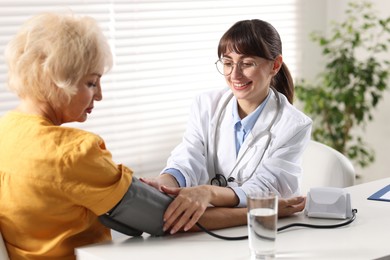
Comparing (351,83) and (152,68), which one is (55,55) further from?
(351,83)

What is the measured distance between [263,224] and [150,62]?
2020 millimetres

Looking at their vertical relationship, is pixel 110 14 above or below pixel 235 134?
above

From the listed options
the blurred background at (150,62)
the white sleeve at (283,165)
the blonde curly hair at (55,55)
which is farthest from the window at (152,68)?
the blonde curly hair at (55,55)

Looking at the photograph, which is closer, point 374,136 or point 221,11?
point 221,11

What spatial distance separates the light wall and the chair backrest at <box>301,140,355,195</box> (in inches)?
64.1

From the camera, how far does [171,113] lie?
3666 mm

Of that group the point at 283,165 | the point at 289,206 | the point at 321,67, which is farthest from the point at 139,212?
the point at 321,67

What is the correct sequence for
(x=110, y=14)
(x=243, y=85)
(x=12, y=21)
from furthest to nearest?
(x=110, y=14)
(x=12, y=21)
(x=243, y=85)

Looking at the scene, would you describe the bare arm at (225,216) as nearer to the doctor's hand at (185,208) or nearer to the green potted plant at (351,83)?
the doctor's hand at (185,208)

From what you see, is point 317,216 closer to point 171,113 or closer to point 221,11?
point 171,113

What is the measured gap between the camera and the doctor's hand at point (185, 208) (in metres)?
1.82

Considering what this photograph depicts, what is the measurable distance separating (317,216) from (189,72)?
1.84 m

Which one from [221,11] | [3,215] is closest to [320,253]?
[3,215]

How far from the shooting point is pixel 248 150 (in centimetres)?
241
